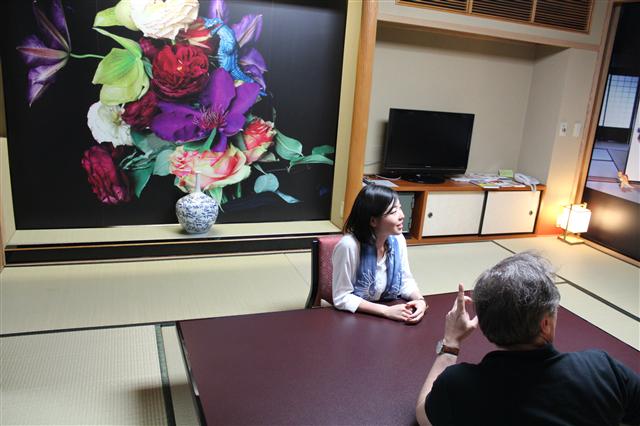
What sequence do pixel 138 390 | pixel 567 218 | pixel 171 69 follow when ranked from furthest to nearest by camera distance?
pixel 567 218 < pixel 171 69 < pixel 138 390

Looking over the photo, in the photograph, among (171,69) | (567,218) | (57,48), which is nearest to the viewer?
(57,48)

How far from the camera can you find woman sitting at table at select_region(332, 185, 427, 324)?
6.61 feet

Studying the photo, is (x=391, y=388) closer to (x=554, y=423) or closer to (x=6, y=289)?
(x=554, y=423)

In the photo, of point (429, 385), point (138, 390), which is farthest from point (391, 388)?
point (138, 390)

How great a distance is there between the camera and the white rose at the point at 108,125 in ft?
12.5

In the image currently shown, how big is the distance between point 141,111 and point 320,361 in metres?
3.05

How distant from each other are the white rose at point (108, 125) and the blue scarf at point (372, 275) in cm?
264

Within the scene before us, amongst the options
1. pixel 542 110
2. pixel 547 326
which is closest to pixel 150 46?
pixel 547 326

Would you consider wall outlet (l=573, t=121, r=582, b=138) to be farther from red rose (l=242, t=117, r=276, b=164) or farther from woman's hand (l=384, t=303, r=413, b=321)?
woman's hand (l=384, t=303, r=413, b=321)

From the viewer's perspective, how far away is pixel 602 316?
3340 mm

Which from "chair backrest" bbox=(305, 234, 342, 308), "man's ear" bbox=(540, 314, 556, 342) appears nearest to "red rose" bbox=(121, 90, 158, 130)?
"chair backrest" bbox=(305, 234, 342, 308)

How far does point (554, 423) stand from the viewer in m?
1.05

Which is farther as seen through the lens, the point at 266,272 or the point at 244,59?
the point at 244,59

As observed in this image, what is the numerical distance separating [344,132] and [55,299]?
259cm
